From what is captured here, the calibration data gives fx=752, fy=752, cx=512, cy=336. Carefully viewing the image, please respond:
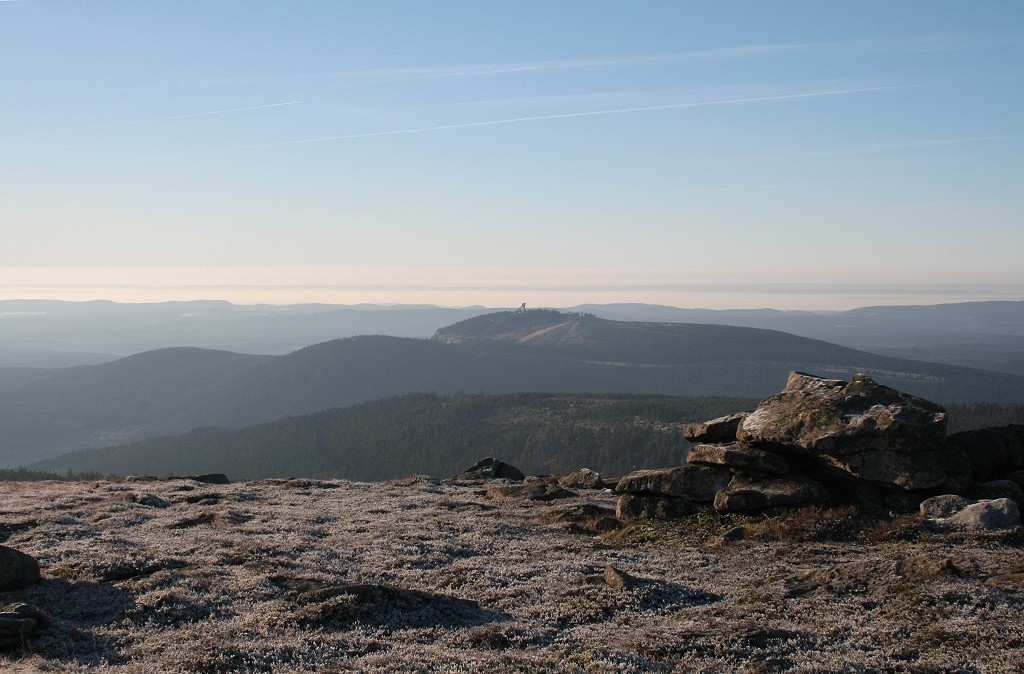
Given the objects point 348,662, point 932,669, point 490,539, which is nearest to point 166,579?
point 348,662

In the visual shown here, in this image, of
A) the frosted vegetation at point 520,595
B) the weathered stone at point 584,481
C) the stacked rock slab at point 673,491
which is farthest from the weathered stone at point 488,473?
the stacked rock slab at point 673,491

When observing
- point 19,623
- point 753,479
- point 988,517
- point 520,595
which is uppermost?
point 988,517

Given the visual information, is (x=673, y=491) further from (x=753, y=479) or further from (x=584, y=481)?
(x=584, y=481)

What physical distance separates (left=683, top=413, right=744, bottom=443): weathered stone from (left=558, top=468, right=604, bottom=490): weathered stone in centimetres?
972

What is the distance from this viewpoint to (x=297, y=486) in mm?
46719

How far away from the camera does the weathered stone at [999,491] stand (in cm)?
2736

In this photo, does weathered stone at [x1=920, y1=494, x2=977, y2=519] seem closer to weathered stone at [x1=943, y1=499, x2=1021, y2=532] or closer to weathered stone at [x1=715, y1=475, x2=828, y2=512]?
weathered stone at [x1=943, y1=499, x2=1021, y2=532]

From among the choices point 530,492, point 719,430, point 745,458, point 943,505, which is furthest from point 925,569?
point 530,492

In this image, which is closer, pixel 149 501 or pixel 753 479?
pixel 753 479

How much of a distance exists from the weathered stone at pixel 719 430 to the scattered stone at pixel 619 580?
12.7 metres

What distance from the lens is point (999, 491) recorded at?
27609 millimetres

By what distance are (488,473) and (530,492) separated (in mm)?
11371

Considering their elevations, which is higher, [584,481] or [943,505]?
[943,505]

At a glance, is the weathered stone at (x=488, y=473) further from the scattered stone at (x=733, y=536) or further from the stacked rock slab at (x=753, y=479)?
the scattered stone at (x=733, y=536)
